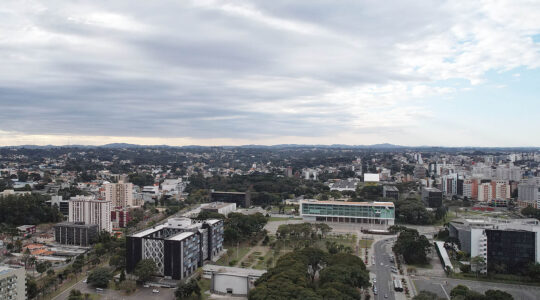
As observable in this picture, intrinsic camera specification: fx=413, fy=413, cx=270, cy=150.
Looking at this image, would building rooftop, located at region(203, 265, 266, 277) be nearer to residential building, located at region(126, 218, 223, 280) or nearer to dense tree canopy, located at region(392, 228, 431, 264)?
residential building, located at region(126, 218, 223, 280)

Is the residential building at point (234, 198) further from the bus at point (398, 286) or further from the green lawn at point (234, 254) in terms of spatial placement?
the bus at point (398, 286)

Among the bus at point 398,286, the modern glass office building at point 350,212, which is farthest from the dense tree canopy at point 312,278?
the modern glass office building at point 350,212

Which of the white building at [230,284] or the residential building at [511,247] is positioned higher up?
the residential building at [511,247]

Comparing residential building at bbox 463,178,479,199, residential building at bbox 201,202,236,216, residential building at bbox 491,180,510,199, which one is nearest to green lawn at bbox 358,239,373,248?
residential building at bbox 201,202,236,216

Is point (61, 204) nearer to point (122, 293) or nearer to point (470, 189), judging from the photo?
point (122, 293)

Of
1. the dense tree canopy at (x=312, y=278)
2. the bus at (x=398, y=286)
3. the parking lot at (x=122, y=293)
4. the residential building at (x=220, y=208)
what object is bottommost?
the parking lot at (x=122, y=293)

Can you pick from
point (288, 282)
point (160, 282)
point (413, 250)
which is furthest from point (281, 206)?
point (288, 282)
